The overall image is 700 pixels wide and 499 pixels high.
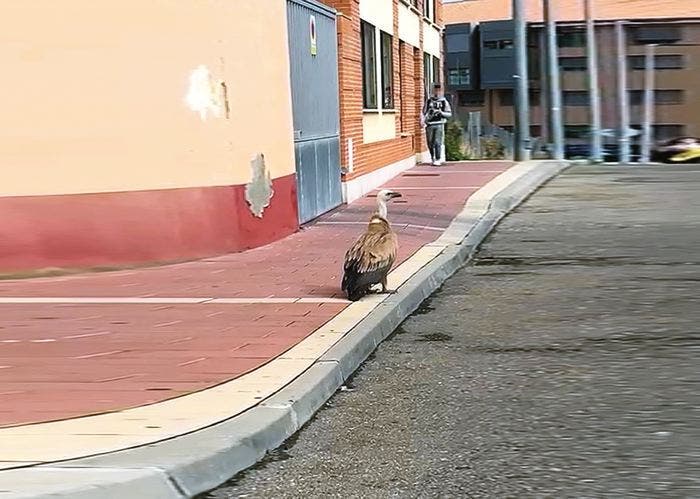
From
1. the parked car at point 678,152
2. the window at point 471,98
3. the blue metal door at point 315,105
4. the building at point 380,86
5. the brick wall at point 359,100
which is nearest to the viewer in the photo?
the blue metal door at point 315,105

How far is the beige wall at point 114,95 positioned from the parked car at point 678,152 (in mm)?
20567

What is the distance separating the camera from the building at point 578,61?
37094 millimetres

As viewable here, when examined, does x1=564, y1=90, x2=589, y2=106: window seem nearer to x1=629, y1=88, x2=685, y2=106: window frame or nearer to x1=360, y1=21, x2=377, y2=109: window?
x1=629, y1=88, x2=685, y2=106: window frame

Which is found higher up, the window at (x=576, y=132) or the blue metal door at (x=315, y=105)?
the blue metal door at (x=315, y=105)

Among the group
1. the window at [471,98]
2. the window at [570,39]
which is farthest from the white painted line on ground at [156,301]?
the window at [471,98]

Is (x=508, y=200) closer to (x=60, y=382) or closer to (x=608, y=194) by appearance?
(x=608, y=194)

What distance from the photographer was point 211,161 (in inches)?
439

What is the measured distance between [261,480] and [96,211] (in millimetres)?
5906

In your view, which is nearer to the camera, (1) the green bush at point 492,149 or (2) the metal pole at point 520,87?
(2) the metal pole at point 520,87

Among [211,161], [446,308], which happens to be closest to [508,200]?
[211,161]

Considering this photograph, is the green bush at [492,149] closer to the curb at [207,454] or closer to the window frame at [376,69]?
the window frame at [376,69]

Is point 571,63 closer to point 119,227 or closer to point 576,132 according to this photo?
point 576,132

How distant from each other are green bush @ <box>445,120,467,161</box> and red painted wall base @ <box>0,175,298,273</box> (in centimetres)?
1988

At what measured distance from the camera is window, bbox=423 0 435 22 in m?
29.8
